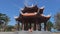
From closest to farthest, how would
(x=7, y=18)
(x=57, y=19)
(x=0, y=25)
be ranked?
(x=57, y=19)
(x=0, y=25)
(x=7, y=18)

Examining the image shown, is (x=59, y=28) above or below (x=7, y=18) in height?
below

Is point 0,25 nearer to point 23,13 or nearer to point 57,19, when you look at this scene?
point 57,19

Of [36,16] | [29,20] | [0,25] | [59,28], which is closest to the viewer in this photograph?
[36,16]

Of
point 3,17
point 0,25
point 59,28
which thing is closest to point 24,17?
point 59,28

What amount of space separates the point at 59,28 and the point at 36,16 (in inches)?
501

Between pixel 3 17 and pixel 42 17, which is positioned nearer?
pixel 42 17

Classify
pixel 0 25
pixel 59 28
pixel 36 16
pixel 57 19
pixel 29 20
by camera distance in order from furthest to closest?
pixel 0 25 → pixel 57 19 → pixel 59 28 → pixel 29 20 → pixel 36 16

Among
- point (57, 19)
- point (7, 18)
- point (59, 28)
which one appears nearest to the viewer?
point (59, 28)

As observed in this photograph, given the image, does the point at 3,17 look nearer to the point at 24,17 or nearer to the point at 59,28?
the point at 59,28

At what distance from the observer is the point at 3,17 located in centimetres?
3719

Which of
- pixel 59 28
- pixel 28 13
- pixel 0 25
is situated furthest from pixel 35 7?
pixel 0 25

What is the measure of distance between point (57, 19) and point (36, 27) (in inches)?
572

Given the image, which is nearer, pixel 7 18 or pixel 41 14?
pixel 41 14

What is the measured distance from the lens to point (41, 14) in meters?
17.8
